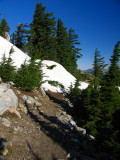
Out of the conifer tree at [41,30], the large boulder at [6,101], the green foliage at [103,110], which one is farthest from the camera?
the conifer tree at [41,30]

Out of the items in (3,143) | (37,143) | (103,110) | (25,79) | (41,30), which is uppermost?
(41,30)

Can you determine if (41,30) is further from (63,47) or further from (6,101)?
(6,101)

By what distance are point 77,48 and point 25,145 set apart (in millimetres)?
45673

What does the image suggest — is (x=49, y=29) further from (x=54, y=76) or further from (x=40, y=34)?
(x=54, y=76)

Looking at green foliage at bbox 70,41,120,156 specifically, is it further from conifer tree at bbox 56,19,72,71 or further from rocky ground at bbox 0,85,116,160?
conifer tree at bbox 56,19,72,71

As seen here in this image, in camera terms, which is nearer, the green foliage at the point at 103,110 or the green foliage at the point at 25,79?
the green foliage at the point at 103,110

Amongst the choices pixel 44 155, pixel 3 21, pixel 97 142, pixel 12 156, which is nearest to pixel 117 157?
pixel 97 142

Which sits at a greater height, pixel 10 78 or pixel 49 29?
pixel 49 29

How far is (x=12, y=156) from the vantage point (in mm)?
4227

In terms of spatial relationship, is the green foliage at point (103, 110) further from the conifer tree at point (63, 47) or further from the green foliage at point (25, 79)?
the conifer tree at point (63, 47)

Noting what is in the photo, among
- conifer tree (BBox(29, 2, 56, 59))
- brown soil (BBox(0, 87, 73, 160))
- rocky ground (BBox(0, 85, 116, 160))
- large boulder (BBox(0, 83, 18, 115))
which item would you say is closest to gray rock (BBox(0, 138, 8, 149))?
rocky ground (BBox(0, 85, 116, 160))

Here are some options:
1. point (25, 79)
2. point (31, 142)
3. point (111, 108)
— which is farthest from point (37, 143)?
point (111, 108)

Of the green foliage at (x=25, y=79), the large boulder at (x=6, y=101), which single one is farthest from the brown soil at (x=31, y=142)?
the green foliage at (x=25, y=79)

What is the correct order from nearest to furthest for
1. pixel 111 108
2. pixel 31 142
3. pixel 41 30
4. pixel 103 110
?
pixel 31 142, pixel 103 110, pixel 111 108, pixel 41 30
